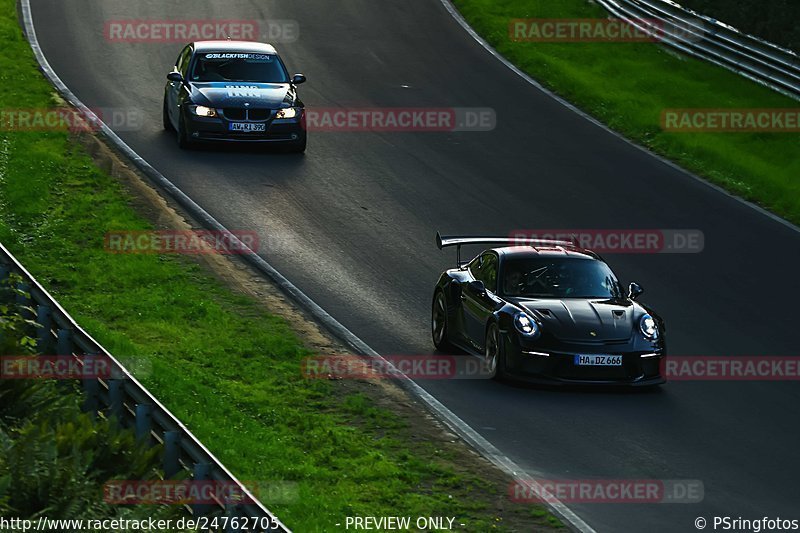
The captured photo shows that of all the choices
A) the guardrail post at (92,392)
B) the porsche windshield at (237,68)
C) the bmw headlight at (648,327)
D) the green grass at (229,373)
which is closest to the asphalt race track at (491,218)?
the bmw headlight at (648,327)

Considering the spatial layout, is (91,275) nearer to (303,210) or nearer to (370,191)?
(303,210)

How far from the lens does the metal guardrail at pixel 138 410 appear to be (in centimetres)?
828

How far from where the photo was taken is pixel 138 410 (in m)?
10.1

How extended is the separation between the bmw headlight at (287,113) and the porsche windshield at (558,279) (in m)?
9.34

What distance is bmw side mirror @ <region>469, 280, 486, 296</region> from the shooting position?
15.0m

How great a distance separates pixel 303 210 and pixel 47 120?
577 cm

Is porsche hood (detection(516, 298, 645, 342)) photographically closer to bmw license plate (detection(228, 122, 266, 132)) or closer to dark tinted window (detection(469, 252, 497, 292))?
dark tinted window (detection(469, 252, 497, 292))

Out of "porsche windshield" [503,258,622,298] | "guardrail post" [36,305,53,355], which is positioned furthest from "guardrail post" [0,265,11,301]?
"porsche windshield" [503,258,622,298]

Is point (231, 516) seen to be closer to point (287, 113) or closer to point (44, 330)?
point (44, 330)

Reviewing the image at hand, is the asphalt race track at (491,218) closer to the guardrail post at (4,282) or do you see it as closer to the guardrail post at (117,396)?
the guardrail post at (117,396)

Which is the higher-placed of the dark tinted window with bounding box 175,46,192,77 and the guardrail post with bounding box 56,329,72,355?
the dark tinted window with bounding box 175,46,192,77

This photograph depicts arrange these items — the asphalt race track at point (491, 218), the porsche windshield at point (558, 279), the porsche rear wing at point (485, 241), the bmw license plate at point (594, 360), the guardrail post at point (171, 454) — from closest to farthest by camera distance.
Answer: the guardrail post at point (171, 454), the asphalt race track at point (491, 218), the bmw license plate at point (594, 360), the porsche windshield at point (558, 279), the porsche rear wing at point (485, 241)

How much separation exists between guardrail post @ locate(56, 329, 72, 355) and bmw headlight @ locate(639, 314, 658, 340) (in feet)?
19.2

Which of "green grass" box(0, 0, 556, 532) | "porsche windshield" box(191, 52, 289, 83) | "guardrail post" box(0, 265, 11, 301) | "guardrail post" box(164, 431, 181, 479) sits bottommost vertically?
"green grass" box(0, 0, 556, 532)
